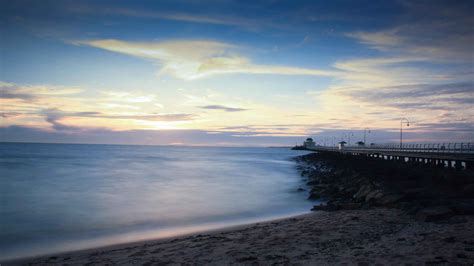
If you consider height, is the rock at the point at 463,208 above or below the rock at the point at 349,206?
above

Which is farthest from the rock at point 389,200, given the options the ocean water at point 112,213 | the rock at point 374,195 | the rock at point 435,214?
the ocean water at point 112,213

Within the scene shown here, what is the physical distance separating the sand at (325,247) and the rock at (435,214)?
10.4 inches

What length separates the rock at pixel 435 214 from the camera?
31.5 feet

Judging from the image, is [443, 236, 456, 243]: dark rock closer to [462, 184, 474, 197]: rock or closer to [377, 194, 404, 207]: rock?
[377, 194, 404, 207]: rock

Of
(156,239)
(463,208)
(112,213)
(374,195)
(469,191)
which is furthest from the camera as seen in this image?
(112,213)

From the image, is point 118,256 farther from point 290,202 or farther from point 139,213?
point 290,202

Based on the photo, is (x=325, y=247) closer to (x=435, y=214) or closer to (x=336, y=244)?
(x=336, y=244)

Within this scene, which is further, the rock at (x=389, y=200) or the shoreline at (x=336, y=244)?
the rock at (x=389, y=200)

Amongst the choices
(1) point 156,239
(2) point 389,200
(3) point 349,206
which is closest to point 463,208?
(2) point 389,200

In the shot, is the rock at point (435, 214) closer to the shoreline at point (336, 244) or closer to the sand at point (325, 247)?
the shoreline at point (336, 244)

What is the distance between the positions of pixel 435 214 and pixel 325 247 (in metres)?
4.28

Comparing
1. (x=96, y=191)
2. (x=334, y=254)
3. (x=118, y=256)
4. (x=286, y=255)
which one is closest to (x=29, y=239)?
(x=118, y=256)

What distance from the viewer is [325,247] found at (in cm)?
746

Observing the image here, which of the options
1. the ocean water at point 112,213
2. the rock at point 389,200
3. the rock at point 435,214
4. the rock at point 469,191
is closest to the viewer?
the rock at point 435,214
